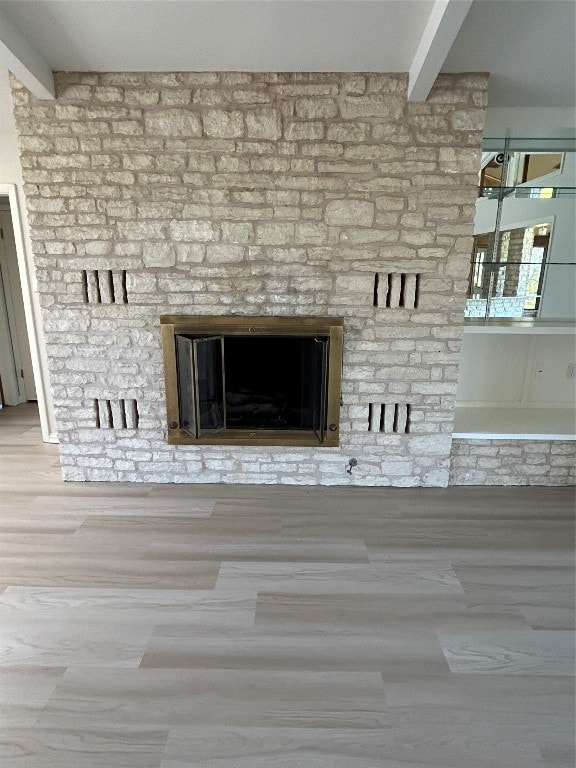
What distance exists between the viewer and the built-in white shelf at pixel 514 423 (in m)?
2.81

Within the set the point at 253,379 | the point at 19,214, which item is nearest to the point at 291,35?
the point at 253,379

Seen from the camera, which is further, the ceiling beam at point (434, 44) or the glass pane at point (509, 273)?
the glass pane at point (509, 273)

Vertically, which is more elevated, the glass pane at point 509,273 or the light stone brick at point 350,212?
the light stone brick at point 350,212

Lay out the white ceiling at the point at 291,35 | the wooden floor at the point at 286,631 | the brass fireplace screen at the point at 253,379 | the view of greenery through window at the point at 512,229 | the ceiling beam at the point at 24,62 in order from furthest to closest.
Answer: the view of greenery through window at the point at 512,229 → the brass fireplace screen at the point at 253,379 → the ceiling beam at the point at 24,62 → the white ceiling at the point at 291,35 → the wooden floor at the point at 286,631

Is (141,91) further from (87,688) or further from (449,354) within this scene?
(87,688)

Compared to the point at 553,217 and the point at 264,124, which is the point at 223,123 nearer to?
the point at 264,124

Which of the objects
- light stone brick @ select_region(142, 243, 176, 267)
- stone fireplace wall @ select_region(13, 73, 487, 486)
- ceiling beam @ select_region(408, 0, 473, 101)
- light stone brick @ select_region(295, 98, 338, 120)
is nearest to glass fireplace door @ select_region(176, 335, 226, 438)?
stone fireplace wall @ select_region(13, 73, 487, 486)

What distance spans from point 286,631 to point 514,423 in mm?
2209

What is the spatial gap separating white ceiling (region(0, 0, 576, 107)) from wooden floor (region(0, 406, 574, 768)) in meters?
2.54

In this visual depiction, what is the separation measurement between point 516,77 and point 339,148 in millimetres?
1062

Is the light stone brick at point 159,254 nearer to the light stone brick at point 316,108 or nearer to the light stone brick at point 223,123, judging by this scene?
the light stone brick at point 223,123

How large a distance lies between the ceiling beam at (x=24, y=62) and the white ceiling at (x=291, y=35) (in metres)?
0.03

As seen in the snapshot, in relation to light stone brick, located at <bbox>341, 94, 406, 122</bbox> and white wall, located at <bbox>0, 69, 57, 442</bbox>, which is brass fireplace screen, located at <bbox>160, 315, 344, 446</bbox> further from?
white wall, located at <bbox>0, 69, 57, 442</bbox>

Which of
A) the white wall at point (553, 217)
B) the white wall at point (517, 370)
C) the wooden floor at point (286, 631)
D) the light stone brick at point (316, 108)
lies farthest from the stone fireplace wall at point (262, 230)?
the white wall at point (517, 370)
